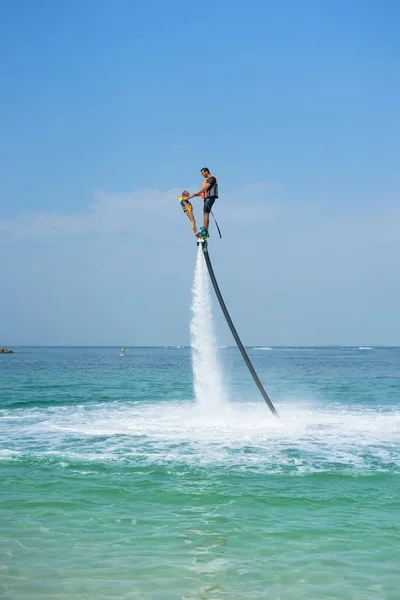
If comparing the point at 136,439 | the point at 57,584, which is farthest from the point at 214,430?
the point at 57,584

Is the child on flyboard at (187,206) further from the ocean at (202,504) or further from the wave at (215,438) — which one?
the wave at (215,438)

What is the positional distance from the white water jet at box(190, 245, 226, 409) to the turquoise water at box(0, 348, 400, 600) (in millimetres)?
993

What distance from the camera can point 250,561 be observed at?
7.82 m

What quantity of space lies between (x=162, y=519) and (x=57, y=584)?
282 centimetres

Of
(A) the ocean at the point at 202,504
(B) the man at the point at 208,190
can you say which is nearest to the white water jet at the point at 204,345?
(A) the ocean at the point at 202,504

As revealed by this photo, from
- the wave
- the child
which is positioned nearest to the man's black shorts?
the child

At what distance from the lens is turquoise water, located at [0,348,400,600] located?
23.7 feet

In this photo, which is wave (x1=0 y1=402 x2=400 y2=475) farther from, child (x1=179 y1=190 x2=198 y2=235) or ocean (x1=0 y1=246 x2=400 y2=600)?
child (x1=179 y1=190 x2=198 y2=235)

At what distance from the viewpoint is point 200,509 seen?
10352mm

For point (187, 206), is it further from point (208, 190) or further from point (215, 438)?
point (215, 438)

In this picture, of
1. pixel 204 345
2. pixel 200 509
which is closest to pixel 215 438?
pixel 204 345

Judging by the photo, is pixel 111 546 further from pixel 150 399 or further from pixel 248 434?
pixel 150 399

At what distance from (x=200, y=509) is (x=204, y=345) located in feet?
32.0

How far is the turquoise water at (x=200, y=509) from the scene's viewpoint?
284 inches
